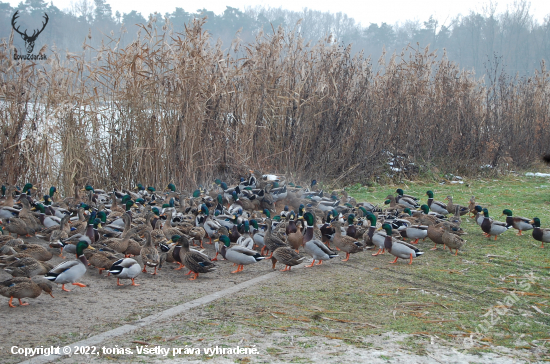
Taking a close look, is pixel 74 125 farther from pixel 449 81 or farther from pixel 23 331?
pixel 449 81

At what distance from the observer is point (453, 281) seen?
541 centimetres

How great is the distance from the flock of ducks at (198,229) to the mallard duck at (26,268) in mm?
10

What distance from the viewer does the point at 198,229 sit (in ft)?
23.5

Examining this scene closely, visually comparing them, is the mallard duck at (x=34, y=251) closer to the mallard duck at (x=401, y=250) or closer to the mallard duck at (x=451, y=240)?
the mallard duck at (x=401, y=250)

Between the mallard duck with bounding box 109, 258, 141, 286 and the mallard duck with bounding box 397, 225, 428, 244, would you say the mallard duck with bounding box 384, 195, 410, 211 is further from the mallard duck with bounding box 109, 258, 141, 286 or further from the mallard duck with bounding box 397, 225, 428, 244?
the mallard duck with bounding box 109, 258, 141, 286

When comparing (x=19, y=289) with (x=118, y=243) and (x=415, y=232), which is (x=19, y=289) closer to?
(x=118, y=243)

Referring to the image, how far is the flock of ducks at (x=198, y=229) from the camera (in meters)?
5.72

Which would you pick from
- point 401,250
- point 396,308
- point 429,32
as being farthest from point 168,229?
point 429,32

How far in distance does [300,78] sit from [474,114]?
6.39 metres

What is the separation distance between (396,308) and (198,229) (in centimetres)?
343

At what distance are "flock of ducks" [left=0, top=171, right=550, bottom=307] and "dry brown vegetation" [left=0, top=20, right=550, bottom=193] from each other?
60cm

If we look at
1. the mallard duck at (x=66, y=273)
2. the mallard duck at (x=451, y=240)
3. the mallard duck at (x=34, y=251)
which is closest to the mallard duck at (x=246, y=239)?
the mallard duck at (x=66, y=273)

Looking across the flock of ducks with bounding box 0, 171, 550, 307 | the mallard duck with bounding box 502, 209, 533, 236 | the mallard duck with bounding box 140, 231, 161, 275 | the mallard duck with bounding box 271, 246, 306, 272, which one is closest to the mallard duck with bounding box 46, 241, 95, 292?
the flock of ducks with bounding box 0, 171, 550, 307

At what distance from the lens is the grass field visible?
3773 millimetres
